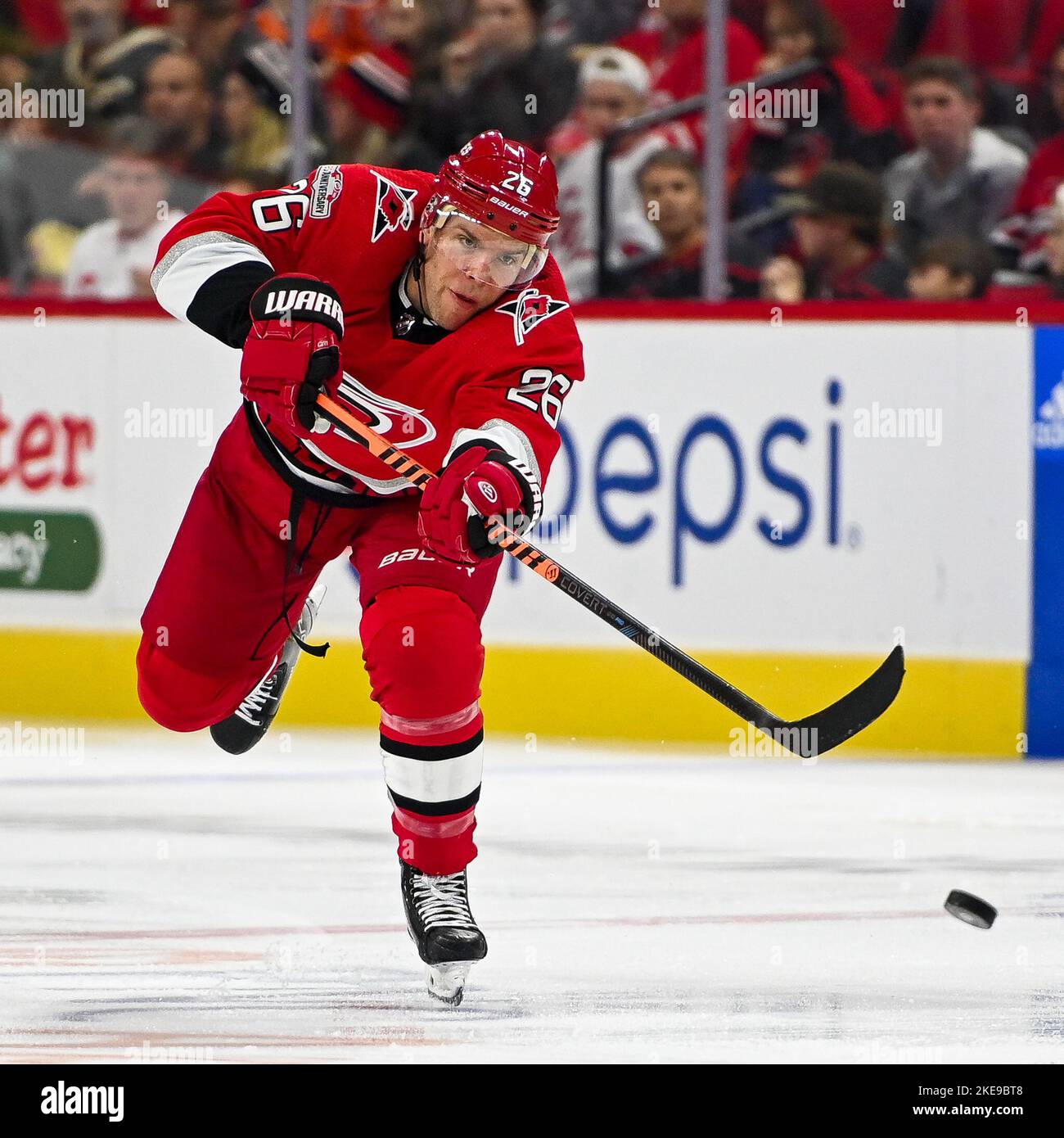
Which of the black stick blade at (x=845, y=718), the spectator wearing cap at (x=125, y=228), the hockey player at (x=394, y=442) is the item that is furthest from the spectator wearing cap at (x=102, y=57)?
the black stick blade at (x=845, y=718)

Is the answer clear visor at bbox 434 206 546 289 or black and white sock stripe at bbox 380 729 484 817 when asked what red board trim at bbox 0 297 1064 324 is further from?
black and white sock stripe at bbox 380 729 484 817

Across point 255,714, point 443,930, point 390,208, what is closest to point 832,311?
point 255,714

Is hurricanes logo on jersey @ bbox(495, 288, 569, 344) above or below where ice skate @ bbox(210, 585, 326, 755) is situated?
above

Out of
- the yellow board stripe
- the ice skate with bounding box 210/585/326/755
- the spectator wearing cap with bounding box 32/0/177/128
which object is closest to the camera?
the ice skate with bounding box 210/585/326/755

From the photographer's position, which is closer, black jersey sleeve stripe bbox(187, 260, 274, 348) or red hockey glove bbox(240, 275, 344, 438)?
red hockey glove bbox(240, 275, 344, 438)

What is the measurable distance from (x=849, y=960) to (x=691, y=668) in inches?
21.1

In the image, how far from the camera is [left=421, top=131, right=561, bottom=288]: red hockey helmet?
136 inches

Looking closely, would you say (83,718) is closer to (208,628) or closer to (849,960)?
(208,628)

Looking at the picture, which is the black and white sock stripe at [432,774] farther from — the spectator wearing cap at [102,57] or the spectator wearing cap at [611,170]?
the spectator wearing cap at [102,57]

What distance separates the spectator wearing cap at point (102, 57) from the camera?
6469 millimetres

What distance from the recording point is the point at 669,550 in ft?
19.5

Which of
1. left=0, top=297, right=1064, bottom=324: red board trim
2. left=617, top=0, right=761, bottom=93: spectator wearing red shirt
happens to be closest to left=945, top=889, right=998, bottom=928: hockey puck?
left=0, top=297, right=1064, bottom=324: red board trim
